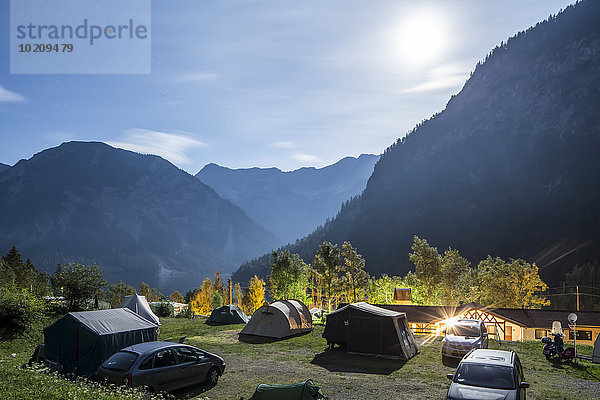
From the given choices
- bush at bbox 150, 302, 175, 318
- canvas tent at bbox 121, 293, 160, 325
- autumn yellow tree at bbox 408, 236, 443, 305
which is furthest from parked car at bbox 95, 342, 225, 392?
autumn yellow tree at bbox 408, 236, 443, 305

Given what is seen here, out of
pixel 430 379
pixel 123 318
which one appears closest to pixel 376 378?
pixel 430 379

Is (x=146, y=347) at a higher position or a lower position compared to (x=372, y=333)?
higher

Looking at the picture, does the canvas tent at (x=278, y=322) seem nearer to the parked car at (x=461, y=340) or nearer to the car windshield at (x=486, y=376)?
the parked car at (x=461, y=340)

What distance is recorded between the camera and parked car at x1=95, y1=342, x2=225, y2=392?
14.0 m

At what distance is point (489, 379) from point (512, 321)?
110ft

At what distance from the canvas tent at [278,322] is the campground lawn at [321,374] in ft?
3.75

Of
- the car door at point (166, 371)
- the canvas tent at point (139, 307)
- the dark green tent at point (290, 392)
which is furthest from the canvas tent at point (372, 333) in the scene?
the canvas tent at point (139, 307)

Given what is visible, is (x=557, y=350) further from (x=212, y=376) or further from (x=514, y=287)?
(x=514, y=287)

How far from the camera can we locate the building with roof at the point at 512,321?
41844 mm

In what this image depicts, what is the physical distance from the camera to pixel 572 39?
196m

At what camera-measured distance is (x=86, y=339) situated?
1794 cm

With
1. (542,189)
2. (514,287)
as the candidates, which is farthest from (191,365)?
(542,189)

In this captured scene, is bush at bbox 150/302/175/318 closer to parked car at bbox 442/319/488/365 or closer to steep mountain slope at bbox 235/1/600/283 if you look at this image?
parked car at bbox 442/319/488/365

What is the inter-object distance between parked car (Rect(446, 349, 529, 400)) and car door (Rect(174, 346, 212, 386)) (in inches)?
357
